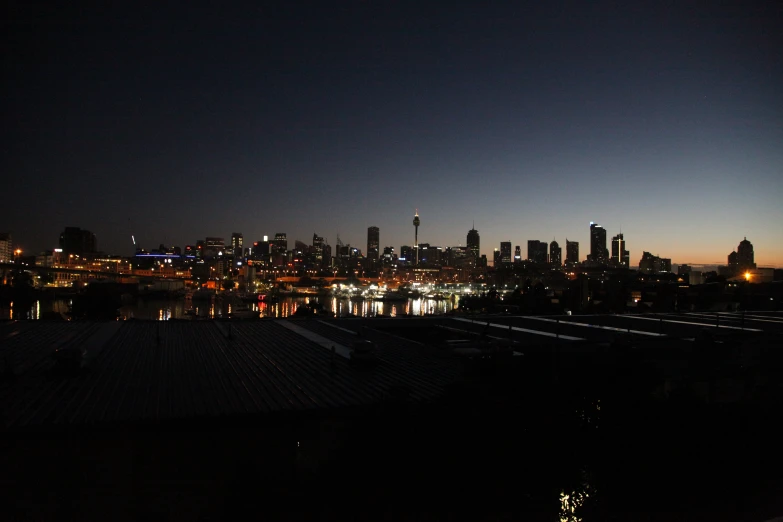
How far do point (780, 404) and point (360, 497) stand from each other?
8.11 meters

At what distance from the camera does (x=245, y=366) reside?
7449mm

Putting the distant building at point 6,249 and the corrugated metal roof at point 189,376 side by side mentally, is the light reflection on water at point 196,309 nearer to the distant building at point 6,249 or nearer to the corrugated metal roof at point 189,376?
the corrugated metal roof at point 189,376

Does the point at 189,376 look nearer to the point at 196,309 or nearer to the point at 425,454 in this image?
the point at 425,454

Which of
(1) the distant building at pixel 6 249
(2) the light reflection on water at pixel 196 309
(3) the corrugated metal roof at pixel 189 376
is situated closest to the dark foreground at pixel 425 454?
(3) the corrugated metal roof at pixel 189 376

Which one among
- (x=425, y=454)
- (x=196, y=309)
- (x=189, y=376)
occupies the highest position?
(x=189, y=376)

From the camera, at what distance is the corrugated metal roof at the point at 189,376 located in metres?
5.22

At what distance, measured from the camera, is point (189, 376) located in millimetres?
6660

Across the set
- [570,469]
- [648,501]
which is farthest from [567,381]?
[648,501]

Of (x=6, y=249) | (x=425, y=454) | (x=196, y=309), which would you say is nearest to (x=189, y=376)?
(x=425, y=454)

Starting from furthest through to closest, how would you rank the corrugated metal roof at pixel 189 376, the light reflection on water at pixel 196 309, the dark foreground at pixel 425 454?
the light reflection on water at pixel 196 309, the corrugated metal roof at pixel 189 376, the dark foreground at pixel 425 454

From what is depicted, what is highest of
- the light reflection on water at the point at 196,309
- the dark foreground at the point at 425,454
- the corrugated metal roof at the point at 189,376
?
the corrugated metal roof at the point at 189,376

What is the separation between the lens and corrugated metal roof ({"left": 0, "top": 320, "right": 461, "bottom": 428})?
5223 mm

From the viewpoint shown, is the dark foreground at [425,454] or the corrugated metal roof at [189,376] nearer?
the dark foreground at [425,454]

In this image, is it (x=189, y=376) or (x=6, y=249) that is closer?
(x=189, y=376)
